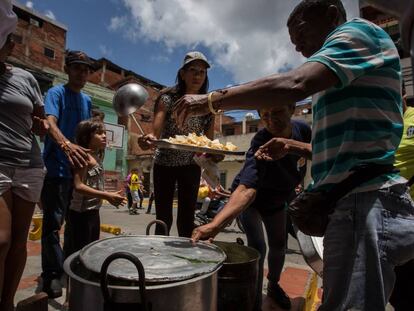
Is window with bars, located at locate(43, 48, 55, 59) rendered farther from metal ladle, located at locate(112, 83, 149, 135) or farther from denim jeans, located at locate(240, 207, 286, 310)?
denim jeans, located at locate(240, 207, 286, 310)

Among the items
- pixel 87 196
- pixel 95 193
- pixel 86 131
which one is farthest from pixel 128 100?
pixel 95 193

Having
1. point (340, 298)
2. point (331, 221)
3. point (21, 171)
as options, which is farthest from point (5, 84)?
point (340, 298)

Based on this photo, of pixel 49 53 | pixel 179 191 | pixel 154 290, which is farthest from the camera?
pixel 49 53

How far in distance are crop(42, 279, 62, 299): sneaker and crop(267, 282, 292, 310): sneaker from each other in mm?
1796

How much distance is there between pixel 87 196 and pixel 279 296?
1.88m

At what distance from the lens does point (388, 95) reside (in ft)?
4.37

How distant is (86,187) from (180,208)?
823 millimetres

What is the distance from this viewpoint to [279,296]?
2.85m

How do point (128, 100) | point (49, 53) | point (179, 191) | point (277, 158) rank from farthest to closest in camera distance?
1. point (49, 53)
2. point (128, 100)
3. point (179, 191)
4. point (277, 158)

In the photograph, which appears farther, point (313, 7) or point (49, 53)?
point (49, 53)

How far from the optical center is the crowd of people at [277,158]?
3.98ft

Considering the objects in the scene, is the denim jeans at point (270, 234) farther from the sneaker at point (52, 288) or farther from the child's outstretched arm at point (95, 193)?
the sneaker at point (52, 288)

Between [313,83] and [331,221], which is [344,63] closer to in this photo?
[313,83]

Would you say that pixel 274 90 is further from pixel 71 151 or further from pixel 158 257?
pixel 71 151
